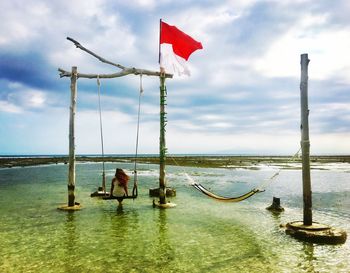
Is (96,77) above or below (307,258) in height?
above

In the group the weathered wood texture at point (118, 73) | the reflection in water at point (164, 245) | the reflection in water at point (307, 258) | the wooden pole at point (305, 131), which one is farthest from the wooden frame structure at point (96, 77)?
A: the reflection in water at point (307, 258)

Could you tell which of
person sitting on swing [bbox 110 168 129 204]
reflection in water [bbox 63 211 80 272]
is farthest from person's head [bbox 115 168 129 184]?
reflection in water [bbox 63 211 80 272]

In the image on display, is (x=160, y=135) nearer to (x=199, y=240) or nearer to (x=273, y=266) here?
(x=199, y=240)

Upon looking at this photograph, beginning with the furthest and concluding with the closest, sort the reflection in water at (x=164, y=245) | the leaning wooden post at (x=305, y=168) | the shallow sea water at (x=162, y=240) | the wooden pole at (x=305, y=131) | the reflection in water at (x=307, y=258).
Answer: the wooden pole at (x=305, y=131), the leaning wooden post at (x=305, y=168), the reflection in water at (x=164, y=245), the shallow sea water at (x=162, y=240), the reflection in water at (x=307, y=258)

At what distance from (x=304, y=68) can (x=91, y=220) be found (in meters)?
10.6

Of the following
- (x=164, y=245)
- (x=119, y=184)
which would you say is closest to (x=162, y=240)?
(x=164, y=245)

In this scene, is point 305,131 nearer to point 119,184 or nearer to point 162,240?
point 162,240

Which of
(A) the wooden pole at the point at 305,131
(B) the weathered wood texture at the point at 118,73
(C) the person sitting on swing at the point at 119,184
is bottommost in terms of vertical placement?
(C) the person sitting on swing at the point at 119,184

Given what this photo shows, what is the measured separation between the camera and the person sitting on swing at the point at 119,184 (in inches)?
620

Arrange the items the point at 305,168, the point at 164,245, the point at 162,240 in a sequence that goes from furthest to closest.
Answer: the point at 305,168
the point at 162,240
the point at 164,245

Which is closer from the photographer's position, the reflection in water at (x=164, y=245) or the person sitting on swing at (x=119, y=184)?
the reflection in water at (x=164, y=245)

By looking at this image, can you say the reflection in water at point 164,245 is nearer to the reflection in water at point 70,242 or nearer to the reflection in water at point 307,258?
the reflection in water at point 70,242

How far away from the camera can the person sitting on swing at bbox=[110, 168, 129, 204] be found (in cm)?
1575

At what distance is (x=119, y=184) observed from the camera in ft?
52.3
